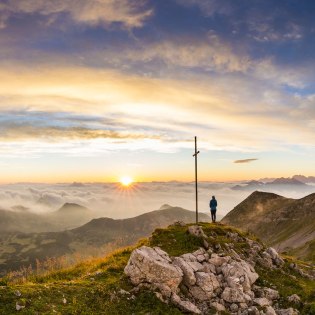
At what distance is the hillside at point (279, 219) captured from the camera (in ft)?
385

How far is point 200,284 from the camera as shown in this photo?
861 inches

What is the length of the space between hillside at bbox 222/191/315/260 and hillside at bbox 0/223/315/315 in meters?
78.9

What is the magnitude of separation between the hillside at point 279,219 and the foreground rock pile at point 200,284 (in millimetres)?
86260

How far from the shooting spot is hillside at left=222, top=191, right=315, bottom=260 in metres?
117

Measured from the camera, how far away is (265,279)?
2692 centimetres

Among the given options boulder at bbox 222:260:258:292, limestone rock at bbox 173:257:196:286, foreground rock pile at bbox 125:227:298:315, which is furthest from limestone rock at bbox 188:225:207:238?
limestone rock at bbox 173:257:196:286

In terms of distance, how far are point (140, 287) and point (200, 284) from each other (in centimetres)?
417

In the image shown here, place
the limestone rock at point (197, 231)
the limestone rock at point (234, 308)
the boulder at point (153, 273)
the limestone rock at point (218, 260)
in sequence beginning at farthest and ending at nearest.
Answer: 1. the limestone rock at point (197, 231)
2. the limestone rock at point (218, 260)
3. the limestone rock at point (234, 308)
4. the boulder at point (153, 273)

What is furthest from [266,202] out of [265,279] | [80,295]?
[80,295]

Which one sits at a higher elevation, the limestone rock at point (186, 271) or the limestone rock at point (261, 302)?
the limestone rock at point (186, 271)

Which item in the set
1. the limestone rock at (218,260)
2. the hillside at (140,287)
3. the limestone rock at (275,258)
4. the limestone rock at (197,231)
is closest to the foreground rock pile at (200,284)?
the hillside at (140,287)

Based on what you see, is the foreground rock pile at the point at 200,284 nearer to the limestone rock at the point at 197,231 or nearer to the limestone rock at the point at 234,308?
the limestone rock at the point at 234,308

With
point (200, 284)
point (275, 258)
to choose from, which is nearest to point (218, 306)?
point (200, 284)

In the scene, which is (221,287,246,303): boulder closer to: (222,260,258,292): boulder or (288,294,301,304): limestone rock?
(222,260,258,292): boulder
